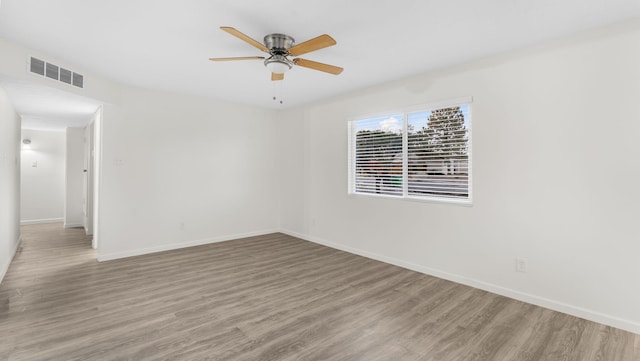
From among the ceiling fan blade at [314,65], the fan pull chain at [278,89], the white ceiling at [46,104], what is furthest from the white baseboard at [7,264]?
the ceiling fan blade at [314,65]

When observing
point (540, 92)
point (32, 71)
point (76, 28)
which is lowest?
point (540, 92)

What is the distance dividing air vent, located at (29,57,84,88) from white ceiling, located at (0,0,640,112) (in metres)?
0.12

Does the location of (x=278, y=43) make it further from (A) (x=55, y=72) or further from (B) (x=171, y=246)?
(B) (x=171, y=246)

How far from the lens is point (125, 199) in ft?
14.7

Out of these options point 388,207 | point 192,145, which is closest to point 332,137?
point 388,207

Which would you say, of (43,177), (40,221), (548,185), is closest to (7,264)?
(40,221)

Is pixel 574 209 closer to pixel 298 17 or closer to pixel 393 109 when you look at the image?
pixel 393 109

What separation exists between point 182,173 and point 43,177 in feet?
15.7

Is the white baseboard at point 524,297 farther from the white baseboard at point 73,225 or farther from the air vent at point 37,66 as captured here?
the white baseboard at point 73,225

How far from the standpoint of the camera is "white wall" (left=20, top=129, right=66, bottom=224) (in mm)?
6938

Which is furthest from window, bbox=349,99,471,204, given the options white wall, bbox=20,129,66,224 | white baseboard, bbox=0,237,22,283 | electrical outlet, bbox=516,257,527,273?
white wall, bbox=20,129,66,224

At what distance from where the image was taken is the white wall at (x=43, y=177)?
694 centimetres

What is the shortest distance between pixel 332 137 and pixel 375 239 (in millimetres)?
1854

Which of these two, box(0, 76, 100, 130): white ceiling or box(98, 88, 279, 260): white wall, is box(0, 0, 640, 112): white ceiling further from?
box(98, 88, 279, 260): white wall
